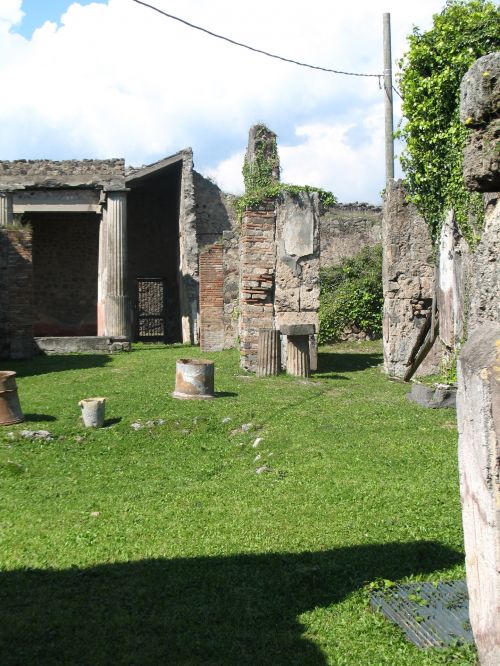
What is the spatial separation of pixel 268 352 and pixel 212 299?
487cm

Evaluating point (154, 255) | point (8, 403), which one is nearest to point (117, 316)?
point (154, 255)

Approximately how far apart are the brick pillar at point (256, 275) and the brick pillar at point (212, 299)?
3.59 m

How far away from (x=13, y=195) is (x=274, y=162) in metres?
6.79

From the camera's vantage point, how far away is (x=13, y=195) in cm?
1922

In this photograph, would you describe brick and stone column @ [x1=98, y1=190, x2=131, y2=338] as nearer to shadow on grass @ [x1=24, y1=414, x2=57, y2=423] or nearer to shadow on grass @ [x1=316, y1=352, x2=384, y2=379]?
shadow on grass @ [x1=316, y1=352, x2=384, y2=379]

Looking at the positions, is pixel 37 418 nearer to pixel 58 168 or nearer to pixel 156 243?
pixel 58 168

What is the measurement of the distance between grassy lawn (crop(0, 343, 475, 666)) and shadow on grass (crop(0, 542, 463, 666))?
1cm

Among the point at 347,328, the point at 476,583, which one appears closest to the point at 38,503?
the point at 476,583

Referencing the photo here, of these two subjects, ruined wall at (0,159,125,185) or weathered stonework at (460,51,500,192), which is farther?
ruined wall at (0,159,125,185)

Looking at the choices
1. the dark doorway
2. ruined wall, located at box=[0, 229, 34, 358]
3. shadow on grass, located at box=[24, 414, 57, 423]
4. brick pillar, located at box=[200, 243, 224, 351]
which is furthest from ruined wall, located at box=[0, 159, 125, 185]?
shadow on grass, located at box=[24, 414, 57, 423]

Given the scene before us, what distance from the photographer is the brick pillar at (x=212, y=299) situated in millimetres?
16484

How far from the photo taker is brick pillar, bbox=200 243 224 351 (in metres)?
16.5

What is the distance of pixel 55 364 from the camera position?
14430 mm

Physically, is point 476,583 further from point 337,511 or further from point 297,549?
point 337,511
